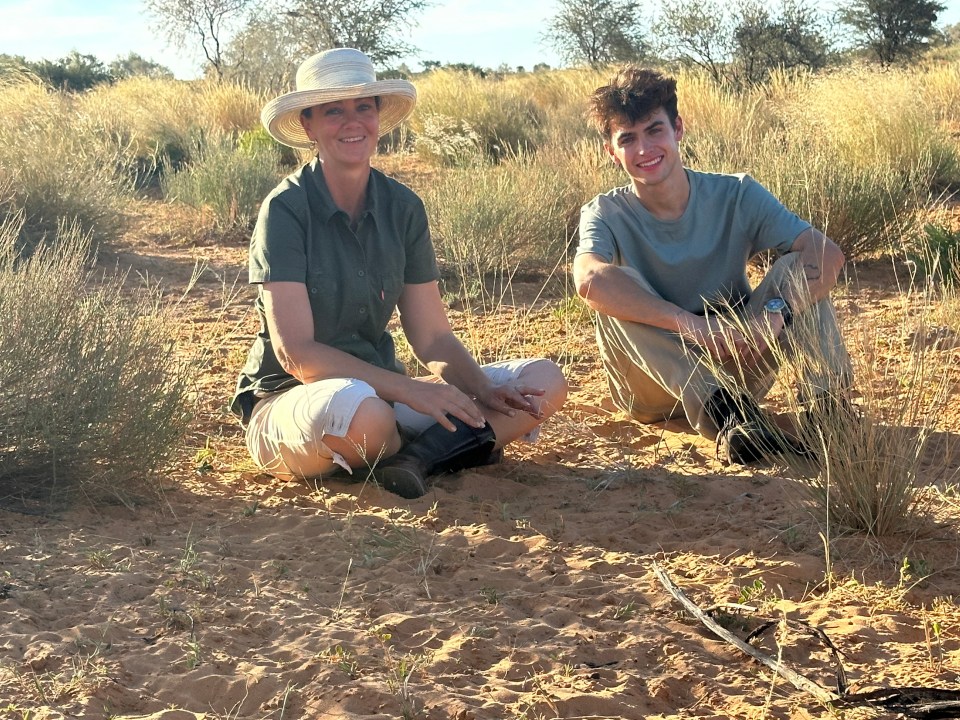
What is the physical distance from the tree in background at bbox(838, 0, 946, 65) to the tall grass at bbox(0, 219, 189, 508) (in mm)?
21350

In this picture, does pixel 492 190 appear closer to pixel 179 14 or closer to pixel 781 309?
pixel 781 309

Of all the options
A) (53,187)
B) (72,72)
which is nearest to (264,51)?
(72,72)

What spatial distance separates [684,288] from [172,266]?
471 centimetres

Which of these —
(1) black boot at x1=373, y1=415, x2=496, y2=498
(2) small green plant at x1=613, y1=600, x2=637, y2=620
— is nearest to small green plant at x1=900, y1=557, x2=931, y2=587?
(2) small green plant at x1=613, y1=600, x2=637, y2=620

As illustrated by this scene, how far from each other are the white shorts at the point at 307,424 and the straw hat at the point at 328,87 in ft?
3.03

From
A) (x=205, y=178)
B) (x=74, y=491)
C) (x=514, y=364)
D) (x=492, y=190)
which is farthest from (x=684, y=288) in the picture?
(x=205, y=178)

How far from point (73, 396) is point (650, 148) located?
215cm

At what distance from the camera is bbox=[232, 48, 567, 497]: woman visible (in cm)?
361

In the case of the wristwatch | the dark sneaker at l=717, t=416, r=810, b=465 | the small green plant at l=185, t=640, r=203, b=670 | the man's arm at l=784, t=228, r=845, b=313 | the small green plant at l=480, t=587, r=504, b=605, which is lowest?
the small green plant at l=480, t=587, r=504, b=605

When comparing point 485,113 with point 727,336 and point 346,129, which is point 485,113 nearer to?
point 346,129

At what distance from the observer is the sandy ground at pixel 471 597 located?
2447 mm

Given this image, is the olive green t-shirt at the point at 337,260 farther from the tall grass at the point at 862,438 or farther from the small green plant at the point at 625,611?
the small green plant at the point at 625,611

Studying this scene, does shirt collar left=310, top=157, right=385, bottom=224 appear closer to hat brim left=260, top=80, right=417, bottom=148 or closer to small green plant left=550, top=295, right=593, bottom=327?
hat brim left=260, top=80, right=417, bottom=148

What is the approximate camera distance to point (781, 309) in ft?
12.8
